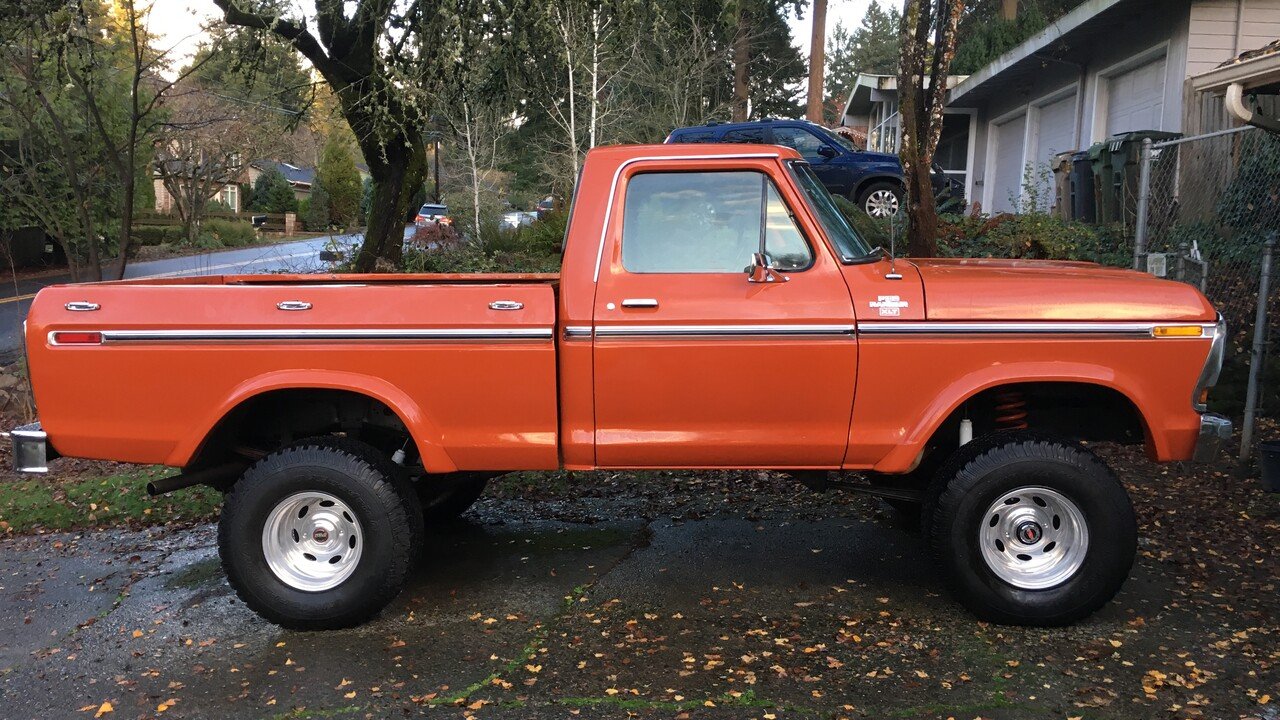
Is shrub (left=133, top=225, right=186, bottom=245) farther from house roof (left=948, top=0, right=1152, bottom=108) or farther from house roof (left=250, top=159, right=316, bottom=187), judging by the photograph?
house roof (left=948, top=0, right=1152, bottom=108)

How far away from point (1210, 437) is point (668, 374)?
2385mm

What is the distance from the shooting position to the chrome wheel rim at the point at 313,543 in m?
4.66

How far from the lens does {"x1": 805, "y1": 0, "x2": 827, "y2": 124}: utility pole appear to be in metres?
29.6

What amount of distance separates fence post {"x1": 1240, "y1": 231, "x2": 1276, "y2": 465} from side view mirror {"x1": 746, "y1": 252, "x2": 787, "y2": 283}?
12.6 feet

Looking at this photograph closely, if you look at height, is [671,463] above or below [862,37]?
below

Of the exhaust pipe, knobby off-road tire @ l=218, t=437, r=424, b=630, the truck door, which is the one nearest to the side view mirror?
the truck door

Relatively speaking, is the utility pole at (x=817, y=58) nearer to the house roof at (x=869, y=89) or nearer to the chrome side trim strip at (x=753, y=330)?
the house roof at (x=869, y=89)

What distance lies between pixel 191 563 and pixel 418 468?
1796mm

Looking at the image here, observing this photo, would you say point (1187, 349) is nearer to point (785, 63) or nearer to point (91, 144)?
point (91, 144)

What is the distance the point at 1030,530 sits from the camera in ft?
15.0

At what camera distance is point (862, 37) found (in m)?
71.6

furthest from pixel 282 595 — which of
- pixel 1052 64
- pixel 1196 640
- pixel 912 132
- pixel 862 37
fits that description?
pixel 862 37

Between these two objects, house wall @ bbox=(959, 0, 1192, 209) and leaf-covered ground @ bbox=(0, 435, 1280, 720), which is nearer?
leaf-covered ground @ bbox=(0, 435, 1280, 720)

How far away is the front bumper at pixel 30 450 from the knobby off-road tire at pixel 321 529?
34.3 inches
